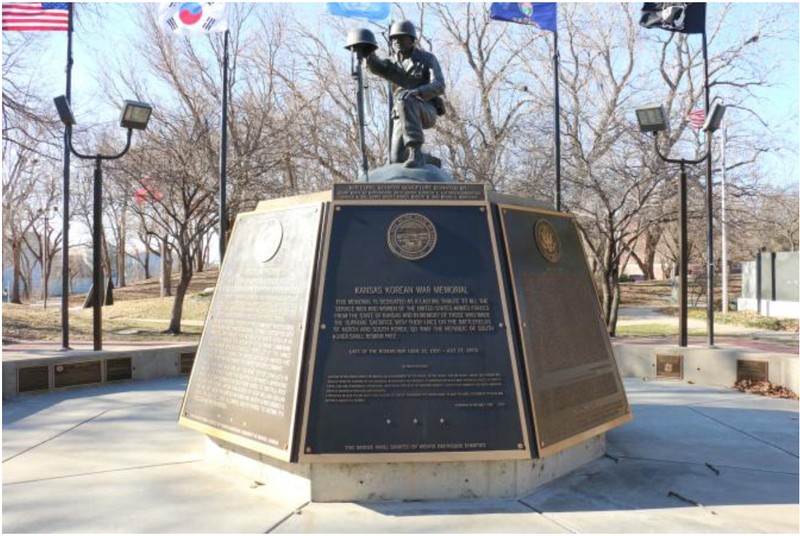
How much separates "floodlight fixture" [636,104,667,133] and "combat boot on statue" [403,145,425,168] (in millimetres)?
5373

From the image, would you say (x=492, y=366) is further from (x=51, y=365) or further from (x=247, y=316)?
(x=51, y=365)

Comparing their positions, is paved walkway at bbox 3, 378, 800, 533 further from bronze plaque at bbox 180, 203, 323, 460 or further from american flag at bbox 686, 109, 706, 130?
american flag at bbox 686, 109, 706, 130

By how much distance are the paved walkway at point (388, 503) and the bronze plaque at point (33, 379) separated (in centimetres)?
159

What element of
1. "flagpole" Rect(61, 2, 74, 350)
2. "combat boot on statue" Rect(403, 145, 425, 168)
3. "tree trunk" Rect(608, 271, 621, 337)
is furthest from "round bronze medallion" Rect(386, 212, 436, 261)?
"tree trunk" Rect(608, 271, 621, 337)

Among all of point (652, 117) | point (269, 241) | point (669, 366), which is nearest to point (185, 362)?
point (269, 241)

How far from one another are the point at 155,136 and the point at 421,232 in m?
16.8

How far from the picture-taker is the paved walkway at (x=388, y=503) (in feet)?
12.9

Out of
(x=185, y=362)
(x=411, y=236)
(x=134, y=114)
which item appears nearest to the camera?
(x=411, y=236)

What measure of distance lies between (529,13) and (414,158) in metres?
10.7

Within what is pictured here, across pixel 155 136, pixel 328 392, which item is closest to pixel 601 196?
pixel 155 136

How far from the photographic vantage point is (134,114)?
9547mm

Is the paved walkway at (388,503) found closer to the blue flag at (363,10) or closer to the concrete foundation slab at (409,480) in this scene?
the concrete foundation slab at (409,480)

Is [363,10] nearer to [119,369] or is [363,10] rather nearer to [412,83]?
[119,369]

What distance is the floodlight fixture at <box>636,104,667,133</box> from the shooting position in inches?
388
